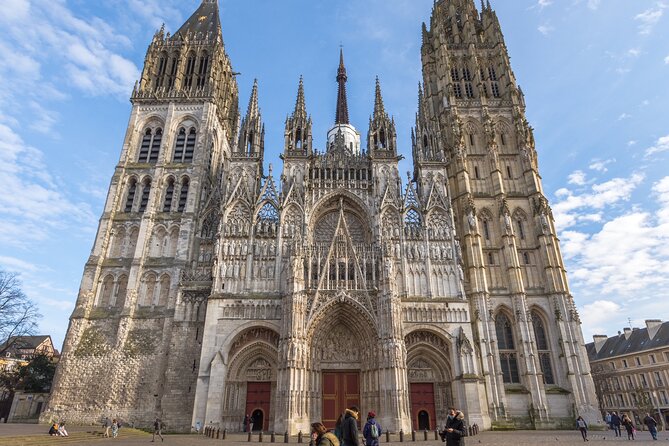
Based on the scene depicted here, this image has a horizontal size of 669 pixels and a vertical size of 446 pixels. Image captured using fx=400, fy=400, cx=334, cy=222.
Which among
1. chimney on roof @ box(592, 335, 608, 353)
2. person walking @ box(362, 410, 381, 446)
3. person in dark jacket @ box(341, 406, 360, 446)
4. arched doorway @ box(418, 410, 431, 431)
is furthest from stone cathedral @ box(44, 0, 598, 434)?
chimney on roof @ box(592, 335, 608, 353)

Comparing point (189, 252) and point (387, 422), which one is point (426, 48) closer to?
point (189, 252)

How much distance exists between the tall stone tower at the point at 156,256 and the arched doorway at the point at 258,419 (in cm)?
407

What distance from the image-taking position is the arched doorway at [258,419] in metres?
24.7

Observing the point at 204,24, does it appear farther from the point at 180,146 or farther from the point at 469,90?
the point at 469,90

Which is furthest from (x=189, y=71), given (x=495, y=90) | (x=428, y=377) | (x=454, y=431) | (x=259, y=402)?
(x=454, y=431)

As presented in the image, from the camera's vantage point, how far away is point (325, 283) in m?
25.9

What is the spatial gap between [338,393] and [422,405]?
542 centimetres

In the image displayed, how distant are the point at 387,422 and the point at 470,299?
10579 mm

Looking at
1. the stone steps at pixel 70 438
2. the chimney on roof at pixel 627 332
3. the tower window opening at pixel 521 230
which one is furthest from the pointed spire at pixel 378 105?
the chimney on roof at pixel 627 332

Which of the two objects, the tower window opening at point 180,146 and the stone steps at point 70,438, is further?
the tower window opening at point 180,146

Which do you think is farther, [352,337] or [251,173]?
[251,173]

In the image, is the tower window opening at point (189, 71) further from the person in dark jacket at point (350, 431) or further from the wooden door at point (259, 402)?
the person in dark jacket at point (350, 431)

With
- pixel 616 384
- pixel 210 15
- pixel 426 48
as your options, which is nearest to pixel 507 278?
pixel 426 48

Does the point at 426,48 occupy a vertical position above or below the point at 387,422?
above
